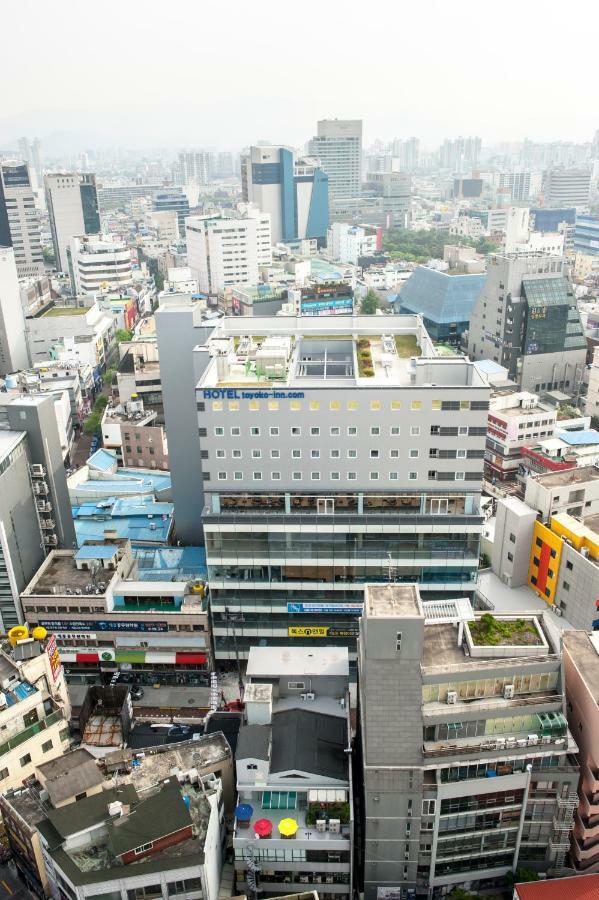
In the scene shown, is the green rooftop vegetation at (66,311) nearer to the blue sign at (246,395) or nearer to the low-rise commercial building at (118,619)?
the low-rise commercial building at (118,619)

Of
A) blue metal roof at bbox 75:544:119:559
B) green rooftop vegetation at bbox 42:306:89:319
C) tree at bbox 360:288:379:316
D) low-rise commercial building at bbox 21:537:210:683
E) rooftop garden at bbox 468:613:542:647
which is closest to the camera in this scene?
rooftop garden at bbox 468:613:542:647

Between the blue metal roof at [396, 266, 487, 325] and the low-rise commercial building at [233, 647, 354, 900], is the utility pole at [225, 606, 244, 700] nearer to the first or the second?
the low-rise commercial building at [233, 647, 354, 900]

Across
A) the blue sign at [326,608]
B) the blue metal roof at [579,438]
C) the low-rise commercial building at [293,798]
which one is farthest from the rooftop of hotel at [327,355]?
the blue metal roof at [579,438]

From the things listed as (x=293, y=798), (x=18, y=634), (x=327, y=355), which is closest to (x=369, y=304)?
(x=327, y=355)

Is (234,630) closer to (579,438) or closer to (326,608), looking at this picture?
(326,608)

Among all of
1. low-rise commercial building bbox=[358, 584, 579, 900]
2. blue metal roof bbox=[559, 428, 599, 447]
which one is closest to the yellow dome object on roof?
low-rise commercial building bbox=[358, 584, 579, 900]

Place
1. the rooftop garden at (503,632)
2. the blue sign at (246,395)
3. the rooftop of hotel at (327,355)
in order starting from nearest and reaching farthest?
the rooftop garden at (503,632) < the blue sign at (246,395) < the rooftop of hotel at (327,355)
